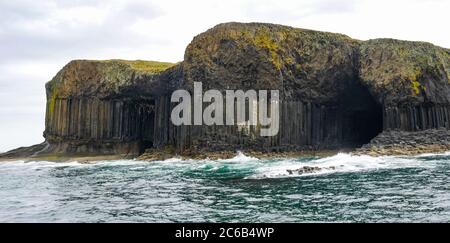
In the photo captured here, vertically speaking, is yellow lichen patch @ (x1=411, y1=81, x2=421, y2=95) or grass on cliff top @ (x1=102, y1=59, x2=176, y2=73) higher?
grass on cliff top @ (x1=102, y1=59, x2=176, y2=73)

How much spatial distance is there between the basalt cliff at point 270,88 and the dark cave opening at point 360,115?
0.46 feet

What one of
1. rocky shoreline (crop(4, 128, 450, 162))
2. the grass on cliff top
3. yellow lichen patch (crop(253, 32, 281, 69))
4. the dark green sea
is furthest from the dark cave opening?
the dark green sea

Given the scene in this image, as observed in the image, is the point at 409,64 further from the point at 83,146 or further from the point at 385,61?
the point at 83,146

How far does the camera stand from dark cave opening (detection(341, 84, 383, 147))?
5559 cm

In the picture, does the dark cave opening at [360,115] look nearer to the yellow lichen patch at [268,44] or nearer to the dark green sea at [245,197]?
the yellow lichen patch at [268,44]

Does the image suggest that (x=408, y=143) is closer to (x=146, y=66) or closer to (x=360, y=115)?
(x=360, y=115)

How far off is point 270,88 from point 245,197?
31.3 meters

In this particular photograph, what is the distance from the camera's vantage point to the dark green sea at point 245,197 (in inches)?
603

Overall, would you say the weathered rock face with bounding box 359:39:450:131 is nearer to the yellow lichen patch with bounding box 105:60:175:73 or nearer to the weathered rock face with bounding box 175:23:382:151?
the weathered rock face with bounding box 175:23:382:151

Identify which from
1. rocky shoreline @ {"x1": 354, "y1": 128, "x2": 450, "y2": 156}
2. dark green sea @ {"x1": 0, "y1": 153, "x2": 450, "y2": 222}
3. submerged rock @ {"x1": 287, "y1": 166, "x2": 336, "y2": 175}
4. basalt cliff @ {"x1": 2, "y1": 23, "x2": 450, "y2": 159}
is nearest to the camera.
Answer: dark green sea @ {"x1": 0, "y1": 153, "x2": 450, "y2": 222}

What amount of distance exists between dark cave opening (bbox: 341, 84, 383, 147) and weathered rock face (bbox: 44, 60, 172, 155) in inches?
929

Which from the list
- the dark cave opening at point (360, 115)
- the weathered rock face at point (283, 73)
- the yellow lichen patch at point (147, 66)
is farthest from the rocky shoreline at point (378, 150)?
the yellow lichen patch at point (147, 66)

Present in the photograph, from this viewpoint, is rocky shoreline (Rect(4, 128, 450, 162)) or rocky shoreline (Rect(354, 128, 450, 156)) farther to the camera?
rocky shoreline (Rect(4, 128, 450, 162))

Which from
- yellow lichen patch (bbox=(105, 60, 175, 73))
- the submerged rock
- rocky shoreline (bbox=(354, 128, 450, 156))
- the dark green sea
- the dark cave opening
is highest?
yellow lichen patch (bbox=(105, 60, 175, 73))
